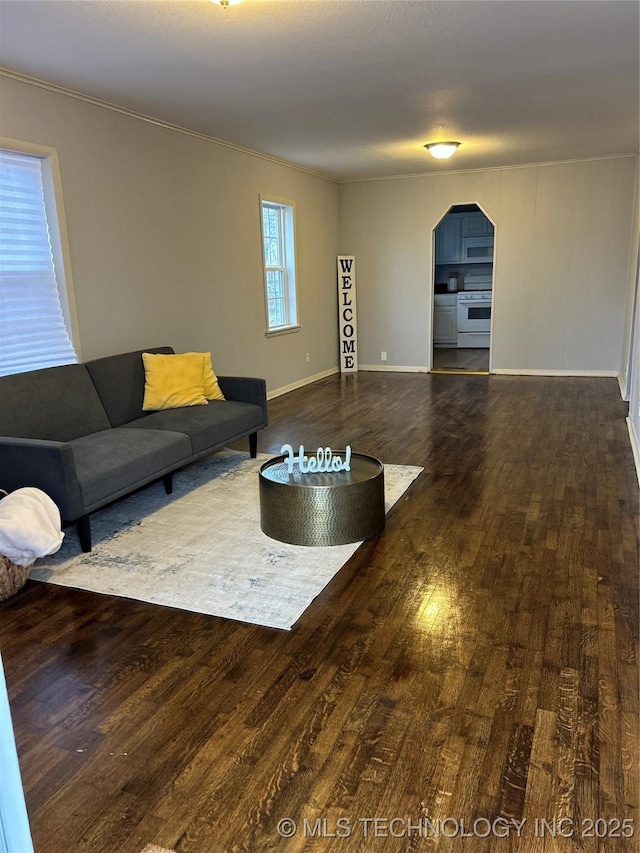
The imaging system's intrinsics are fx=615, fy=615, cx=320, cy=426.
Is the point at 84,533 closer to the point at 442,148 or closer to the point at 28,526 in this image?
the point at 28,526

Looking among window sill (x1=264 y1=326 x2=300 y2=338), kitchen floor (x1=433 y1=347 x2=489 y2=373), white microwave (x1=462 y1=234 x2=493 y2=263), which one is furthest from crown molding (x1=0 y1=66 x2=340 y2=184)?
white microwave (x1=462 y1=234 x2=493 y2=263)

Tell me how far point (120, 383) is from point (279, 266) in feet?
11.1

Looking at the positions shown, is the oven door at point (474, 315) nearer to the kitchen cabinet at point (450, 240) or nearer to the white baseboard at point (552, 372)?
the kitchen cabinet at point (450, 240)

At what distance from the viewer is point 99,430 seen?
3875 mm

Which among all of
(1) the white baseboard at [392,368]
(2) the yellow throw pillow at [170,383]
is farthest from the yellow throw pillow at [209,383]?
(1) the white baseboard at [392,368]

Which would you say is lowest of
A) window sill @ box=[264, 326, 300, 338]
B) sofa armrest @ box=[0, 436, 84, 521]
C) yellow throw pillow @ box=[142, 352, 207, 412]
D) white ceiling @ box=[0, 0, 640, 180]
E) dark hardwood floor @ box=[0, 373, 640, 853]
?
dark hardwood floor @ box=[0, 373, 640, 853]

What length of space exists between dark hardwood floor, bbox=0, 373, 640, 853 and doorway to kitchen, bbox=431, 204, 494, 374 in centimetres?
758

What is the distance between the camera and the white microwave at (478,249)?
10.7 metres

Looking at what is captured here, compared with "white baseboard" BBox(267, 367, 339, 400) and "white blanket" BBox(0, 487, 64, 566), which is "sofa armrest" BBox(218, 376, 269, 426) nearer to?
"white blanket" BBox(0, 487, 64, 566)

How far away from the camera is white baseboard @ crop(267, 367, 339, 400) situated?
7019mm

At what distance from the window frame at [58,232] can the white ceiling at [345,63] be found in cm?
43

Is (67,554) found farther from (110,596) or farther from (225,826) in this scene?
(225,826)

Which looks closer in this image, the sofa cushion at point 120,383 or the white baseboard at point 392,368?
the sofa cushion at point 120,383

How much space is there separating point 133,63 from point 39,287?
1441mm
